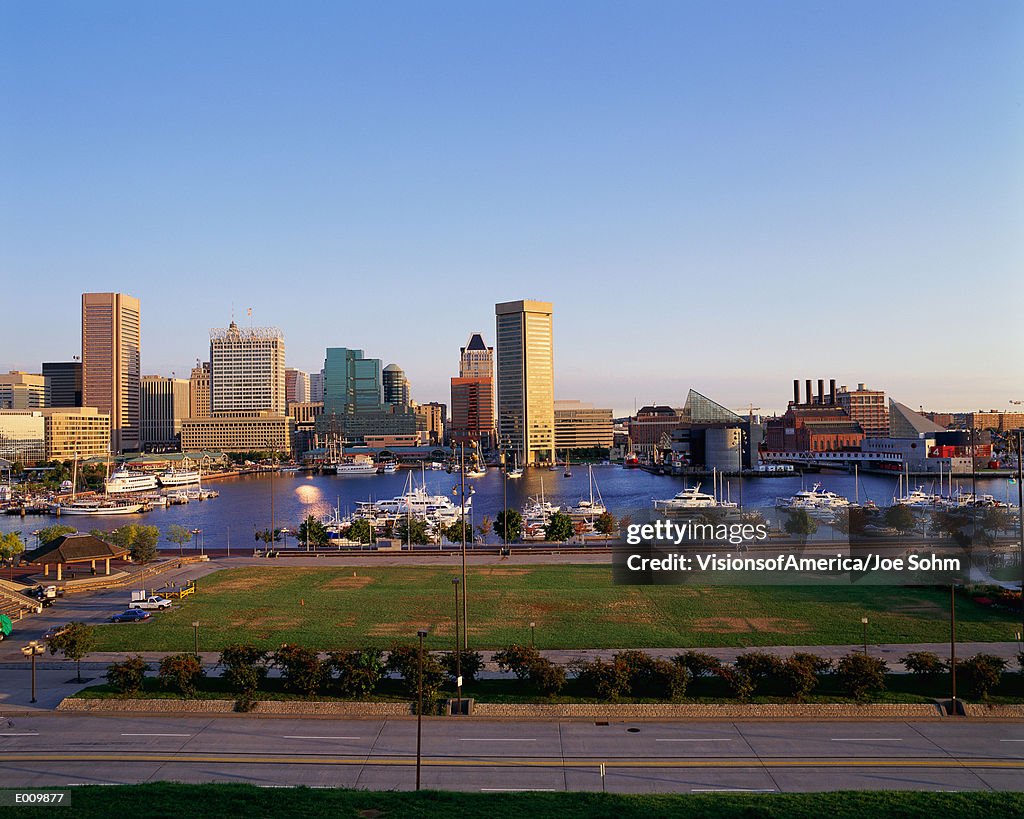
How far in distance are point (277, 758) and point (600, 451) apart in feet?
549

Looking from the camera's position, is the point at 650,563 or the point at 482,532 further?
the point at 482,532

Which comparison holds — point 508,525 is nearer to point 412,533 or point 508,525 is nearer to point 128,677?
point 412,533

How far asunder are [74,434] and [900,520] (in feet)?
520

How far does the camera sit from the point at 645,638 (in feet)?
86.0

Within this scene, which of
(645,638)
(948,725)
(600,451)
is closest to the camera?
(948,725)

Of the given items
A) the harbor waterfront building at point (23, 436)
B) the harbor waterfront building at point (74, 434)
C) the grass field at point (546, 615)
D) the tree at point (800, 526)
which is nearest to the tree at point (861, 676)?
the grass field at point (546, 615)

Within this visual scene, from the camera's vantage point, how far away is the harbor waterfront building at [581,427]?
192625mm

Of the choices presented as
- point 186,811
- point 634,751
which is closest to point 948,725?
point 634,751

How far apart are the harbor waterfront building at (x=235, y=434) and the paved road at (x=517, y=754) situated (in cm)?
18248

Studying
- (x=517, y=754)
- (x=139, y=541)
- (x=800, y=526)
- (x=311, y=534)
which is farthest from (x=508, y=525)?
(x=517, y=754)

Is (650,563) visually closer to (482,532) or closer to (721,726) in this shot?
(721,726)

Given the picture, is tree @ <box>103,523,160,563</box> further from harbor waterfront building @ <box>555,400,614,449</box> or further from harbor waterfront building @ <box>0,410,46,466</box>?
harbor waterfront building @ <box>555,400,614,449</box>

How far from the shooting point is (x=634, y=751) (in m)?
17.0

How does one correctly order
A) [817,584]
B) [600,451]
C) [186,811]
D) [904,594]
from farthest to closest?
[600,451]
[817,584]
[904,594]
[186,811]
